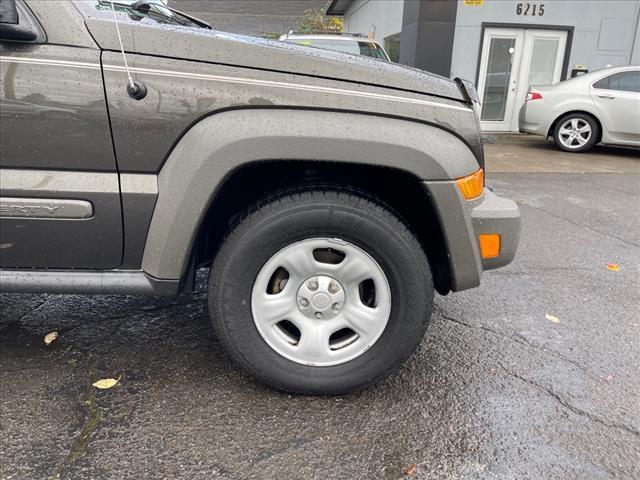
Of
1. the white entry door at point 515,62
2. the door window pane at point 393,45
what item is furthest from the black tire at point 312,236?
the door window pane at point 393,45

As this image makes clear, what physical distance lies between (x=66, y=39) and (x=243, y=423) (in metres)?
1.63

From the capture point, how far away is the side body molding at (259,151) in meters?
1.96

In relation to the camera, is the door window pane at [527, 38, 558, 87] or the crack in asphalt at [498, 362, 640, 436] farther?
the door window pane at [527, 38, 558, 87]

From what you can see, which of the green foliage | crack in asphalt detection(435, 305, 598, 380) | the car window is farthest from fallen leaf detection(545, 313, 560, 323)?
the green foliage

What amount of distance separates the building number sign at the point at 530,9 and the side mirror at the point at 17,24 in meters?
11.6

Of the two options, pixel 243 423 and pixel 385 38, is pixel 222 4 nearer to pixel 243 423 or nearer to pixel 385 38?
pixel 385 38

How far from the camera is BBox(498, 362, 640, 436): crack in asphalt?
215 centimetres

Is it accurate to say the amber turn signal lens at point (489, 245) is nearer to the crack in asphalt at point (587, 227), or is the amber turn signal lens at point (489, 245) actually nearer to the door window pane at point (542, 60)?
the crack in asphalt at point (587, 227)

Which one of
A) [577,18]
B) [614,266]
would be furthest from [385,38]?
[614,266]

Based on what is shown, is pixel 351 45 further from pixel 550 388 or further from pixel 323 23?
pixel 323 23

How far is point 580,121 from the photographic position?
9.33 metres

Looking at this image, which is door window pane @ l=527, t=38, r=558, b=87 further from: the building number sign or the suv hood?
the suv hood

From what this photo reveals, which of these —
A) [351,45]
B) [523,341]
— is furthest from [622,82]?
[523,341]

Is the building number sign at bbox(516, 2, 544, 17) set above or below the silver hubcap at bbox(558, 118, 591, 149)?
above
